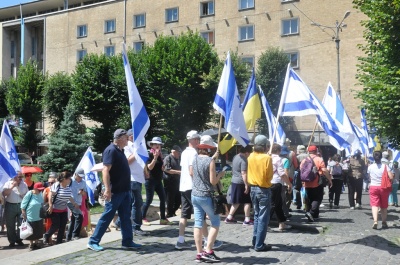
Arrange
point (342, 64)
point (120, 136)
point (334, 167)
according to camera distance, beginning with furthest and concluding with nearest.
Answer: point (342, 64)
point (334, 167)
point (120, 136)

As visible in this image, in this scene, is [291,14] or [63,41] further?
[63,41]

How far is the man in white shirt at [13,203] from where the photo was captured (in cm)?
1062

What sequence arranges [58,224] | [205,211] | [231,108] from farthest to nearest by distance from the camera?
[58,224], [231,108], [205,211]

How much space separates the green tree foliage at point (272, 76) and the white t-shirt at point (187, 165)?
91.5ft

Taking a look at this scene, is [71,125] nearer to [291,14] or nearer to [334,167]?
[334,167]

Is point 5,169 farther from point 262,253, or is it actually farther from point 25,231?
point 262,253

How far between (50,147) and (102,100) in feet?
44.0

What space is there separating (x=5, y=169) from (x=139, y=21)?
129 feet

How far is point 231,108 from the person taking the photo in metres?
8.41

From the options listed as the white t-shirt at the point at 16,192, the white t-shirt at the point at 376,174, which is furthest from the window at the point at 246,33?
the white t-shirt at the point at 16,192

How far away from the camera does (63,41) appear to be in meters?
53.7

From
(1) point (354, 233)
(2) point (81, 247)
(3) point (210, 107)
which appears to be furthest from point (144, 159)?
(3) point (210, 107)

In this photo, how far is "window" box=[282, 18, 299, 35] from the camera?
3925cm

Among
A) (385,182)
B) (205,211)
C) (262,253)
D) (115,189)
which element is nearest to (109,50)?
(385,182)
